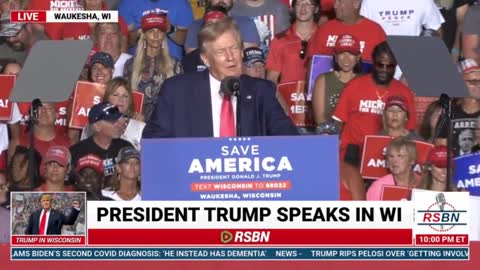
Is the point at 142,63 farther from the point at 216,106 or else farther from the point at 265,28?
the point at 216,106

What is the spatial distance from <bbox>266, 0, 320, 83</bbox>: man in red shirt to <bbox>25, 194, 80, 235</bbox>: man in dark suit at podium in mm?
Result: 4593

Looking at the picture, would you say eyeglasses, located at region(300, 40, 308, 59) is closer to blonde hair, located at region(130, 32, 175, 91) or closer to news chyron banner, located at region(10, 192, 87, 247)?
blonde hair, located at region(130, 32, 175, 91)

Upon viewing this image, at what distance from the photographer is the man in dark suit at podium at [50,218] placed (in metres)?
9.05

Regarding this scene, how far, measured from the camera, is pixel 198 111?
9.03 metres

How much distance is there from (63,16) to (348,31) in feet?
7.94

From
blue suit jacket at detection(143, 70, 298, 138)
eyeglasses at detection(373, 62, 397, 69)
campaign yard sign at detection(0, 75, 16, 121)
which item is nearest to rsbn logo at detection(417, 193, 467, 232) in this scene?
blue suit jacket at detection(143, 70, 298, 138)

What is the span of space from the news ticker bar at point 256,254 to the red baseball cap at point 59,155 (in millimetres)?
2151

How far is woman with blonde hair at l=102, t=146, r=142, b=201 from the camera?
34.4ft

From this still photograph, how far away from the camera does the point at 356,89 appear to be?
40.9ft

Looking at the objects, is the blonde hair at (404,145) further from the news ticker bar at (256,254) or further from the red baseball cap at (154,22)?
the red baseball cap at (154,22)

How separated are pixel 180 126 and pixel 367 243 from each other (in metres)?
1.28

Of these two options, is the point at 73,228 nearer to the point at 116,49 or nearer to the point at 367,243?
the point at 367,243

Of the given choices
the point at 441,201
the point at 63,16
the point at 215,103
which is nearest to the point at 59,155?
the point at 63,16

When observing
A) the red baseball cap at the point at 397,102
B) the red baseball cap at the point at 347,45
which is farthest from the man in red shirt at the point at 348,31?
the red baseball cap at the point at 397,102
